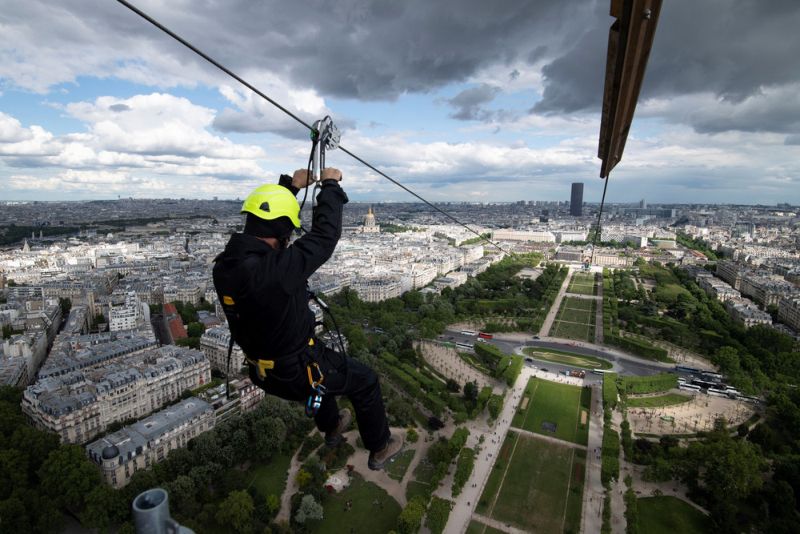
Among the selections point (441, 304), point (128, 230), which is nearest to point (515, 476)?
point (441, 304)


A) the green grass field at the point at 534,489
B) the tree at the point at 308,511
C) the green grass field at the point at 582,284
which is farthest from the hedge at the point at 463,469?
the green grass field at the point at 582,284

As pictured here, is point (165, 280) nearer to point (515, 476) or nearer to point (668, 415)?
point (515, 476)

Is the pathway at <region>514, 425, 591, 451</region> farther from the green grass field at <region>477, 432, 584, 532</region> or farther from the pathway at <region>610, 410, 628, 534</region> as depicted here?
the pathway at <region>610, 410, 628, 534</region>

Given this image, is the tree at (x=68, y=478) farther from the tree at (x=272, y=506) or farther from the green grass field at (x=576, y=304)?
the green grass field at (x=576, y=304)

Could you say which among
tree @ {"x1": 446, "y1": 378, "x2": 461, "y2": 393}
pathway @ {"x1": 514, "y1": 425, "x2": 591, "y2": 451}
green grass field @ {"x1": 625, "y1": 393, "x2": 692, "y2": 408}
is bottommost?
green grass field @ {"x1": 625, "y1": 393, "x2": 692, "y2": 408}

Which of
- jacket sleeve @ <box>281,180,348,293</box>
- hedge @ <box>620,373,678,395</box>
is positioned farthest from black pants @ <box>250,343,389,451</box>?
hedge @ <box>620,373,678,395</box>
